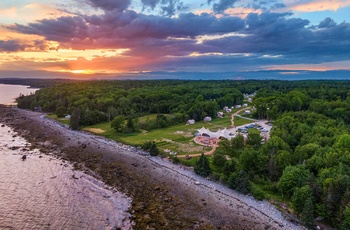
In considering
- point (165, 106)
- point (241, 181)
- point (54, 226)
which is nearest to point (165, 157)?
point (241, 181)

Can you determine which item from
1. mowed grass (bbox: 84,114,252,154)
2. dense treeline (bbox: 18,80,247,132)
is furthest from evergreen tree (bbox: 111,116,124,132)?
mowed grass (bbox: 84,114,252,154)

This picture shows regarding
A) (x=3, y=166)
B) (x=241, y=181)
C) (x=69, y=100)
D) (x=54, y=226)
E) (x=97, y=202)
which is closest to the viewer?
(x=54, y=226)

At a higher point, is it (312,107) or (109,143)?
(312,107)

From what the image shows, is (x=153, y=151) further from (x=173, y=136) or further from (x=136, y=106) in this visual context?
(x=136, y=106)

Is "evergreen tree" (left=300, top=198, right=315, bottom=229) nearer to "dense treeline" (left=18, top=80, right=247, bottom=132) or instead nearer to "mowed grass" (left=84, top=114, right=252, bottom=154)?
"mowed grass" (left=84, top=114, right=252, bottom=154)

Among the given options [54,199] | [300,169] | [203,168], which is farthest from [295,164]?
[54,199]

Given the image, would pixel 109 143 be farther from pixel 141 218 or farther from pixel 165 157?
pixel 141 218

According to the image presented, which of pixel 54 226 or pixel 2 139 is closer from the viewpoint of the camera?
pixel 54 226
